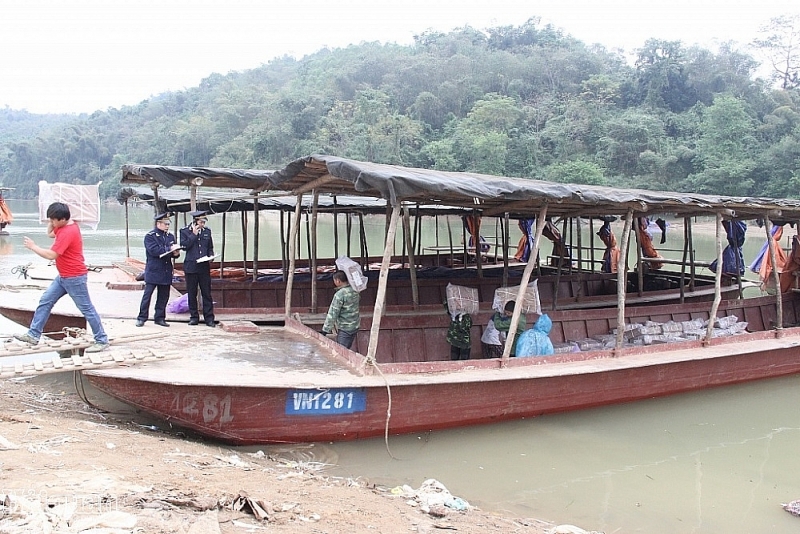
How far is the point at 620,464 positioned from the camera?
585cm

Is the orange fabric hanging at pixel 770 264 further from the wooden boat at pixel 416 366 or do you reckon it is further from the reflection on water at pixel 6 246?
the reflection on water at pixel 6 246

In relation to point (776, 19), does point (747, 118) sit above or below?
below

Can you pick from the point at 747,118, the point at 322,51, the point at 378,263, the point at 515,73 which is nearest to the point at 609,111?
the point at 747,118

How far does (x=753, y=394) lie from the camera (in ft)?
26.4

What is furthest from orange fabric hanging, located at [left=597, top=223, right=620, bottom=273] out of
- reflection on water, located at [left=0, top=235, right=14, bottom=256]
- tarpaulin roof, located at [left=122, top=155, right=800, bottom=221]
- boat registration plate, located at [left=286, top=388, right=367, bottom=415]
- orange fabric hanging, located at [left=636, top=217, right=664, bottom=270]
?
reflection on water, located at [left=0, top=235, right=14, bottom=256]

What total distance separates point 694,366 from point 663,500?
8.81 feet

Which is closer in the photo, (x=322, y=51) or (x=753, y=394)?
(x=753, y=394)

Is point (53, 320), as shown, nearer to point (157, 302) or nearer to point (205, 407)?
point (157, 302)

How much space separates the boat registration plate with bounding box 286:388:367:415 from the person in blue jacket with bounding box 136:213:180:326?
9.18 feet

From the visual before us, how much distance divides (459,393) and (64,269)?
3.74 meters

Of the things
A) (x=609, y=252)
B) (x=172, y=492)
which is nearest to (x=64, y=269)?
(x=172, y=492)

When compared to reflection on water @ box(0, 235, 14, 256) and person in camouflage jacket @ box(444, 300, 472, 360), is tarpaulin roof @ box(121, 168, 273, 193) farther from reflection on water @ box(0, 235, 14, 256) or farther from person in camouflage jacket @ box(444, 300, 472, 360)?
reflection on water @ box(0, 235, 14, 256)

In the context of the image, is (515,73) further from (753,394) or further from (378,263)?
(753,394)

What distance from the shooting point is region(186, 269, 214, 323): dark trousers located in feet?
24.1
